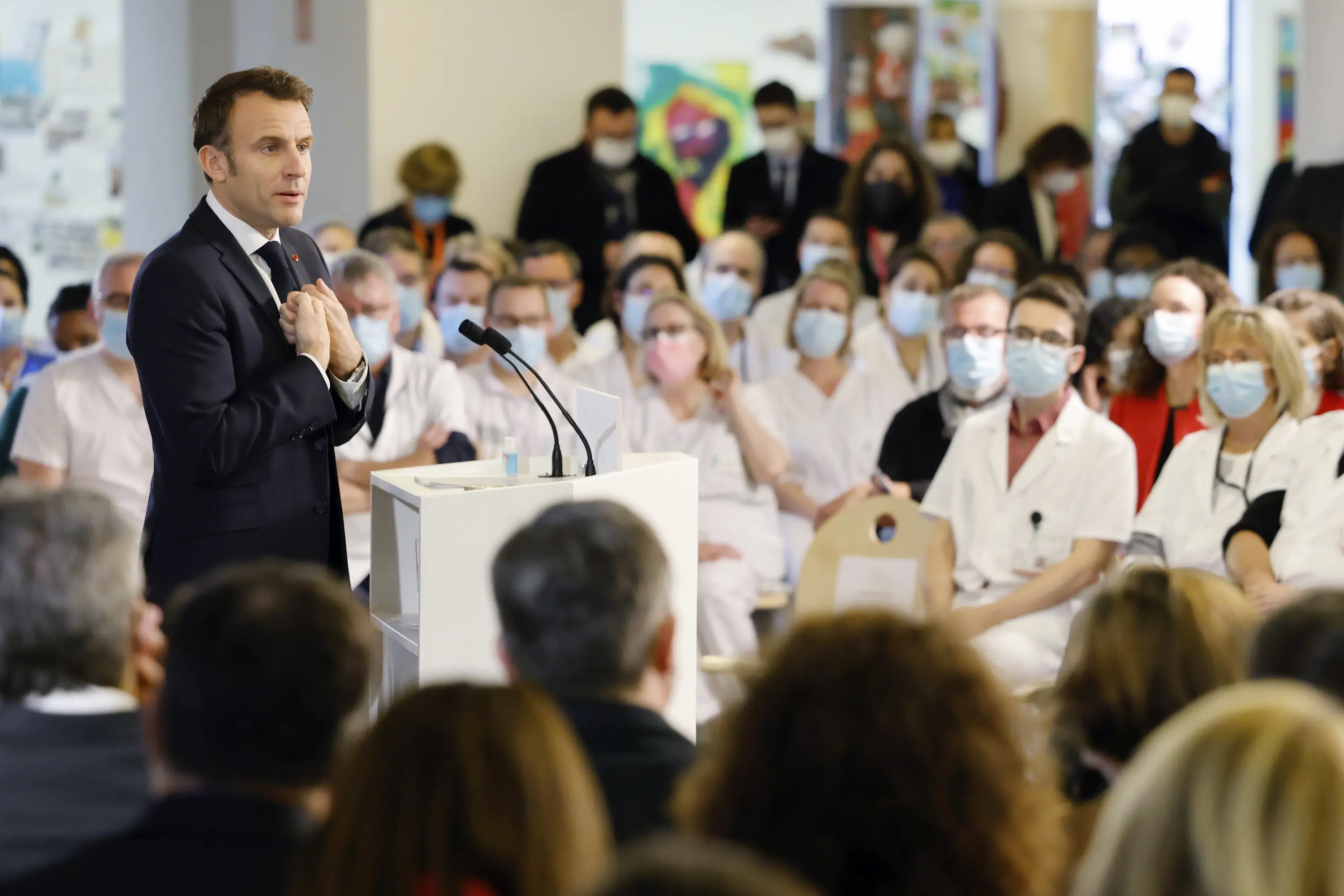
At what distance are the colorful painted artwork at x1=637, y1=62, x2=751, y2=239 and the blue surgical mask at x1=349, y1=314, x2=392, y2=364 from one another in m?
5.13

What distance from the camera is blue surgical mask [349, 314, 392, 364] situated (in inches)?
229

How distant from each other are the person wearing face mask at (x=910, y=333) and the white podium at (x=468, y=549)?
3121 millimetres

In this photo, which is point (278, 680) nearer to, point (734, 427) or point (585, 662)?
point (585, 662)

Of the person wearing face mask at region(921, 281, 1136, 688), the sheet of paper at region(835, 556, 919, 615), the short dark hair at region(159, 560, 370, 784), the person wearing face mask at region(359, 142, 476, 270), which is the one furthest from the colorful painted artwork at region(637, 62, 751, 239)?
the short dark hair at region(159, 560, 370, 784)

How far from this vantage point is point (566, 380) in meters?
6.30

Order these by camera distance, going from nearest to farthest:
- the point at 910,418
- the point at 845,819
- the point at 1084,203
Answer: the point at 845,819
the point at 910,418
the point at 1084,203

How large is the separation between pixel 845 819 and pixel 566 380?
4855mm

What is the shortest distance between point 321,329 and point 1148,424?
3461 mm

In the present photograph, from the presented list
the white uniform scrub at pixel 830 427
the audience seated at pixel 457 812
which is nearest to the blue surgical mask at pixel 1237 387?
the white uniform scrub at pixel 830 427

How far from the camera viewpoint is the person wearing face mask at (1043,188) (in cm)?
879

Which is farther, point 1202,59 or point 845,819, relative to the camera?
point 1202,59

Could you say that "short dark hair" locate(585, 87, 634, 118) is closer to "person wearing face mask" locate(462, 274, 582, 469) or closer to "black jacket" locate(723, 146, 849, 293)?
"black jacket" locate(723, 146, 849, 293)

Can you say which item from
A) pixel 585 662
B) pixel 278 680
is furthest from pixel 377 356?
pixel 278 680

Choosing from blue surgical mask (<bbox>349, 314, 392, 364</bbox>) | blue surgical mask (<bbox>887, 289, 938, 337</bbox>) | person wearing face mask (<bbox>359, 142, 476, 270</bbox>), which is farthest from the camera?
person wearing face mask (<bbox>359, 142, 476, 270</bbox>)
